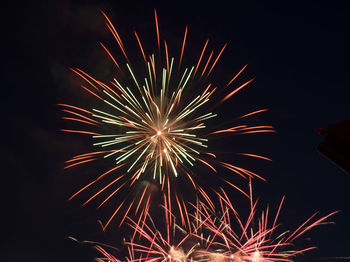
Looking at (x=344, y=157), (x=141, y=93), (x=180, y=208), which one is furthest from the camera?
(x=180, y=208)

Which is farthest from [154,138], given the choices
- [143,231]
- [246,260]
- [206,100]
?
[246,260]

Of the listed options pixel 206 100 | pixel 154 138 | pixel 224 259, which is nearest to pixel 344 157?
pixel 206 100

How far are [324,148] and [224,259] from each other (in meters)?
12.1

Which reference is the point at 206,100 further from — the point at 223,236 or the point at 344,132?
the point at 344,132

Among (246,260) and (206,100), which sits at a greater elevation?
(206,100)

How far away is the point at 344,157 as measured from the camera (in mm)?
5828

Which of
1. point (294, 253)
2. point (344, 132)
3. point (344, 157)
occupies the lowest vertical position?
point (294, 253)

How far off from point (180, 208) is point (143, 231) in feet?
7.77

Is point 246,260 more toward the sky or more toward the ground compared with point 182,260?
more toward the sky

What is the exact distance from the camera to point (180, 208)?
52.1ft

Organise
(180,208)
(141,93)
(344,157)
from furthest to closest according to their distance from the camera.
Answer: (180,208) < (141,93) < (344,157)

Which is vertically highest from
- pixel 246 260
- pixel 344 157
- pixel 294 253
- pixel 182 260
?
pixel 344 157

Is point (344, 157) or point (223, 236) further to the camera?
point (223, 236)

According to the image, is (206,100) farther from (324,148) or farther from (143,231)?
(324,148)
